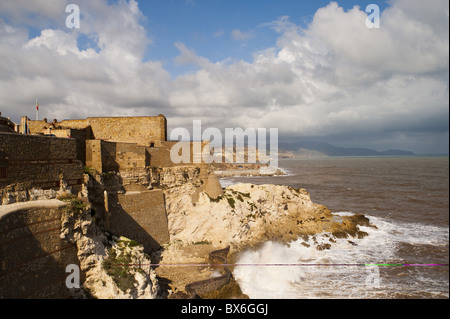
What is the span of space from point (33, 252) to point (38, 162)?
168 inches

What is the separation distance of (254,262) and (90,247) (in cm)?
1374

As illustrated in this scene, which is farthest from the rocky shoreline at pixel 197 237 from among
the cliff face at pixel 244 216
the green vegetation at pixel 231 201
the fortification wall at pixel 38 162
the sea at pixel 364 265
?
the fortification wall at pixel 38 162

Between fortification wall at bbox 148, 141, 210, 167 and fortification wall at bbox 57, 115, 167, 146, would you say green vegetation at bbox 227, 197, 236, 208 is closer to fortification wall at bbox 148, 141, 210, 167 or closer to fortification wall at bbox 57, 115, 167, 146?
fortification wall at bbox 148, 141, 210, 167

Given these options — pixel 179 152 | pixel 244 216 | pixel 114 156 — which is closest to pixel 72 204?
pixel 114 156

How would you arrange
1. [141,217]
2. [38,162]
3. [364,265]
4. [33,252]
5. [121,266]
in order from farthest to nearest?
[364,265], [141,217], [121,266], [38,162], [33,252]

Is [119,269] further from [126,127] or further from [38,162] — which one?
[126,127]

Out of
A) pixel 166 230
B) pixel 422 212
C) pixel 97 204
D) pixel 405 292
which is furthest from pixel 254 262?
pixel 422 212

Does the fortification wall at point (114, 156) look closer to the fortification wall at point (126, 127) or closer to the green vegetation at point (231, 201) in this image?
the fortification wall at point (126, 127)

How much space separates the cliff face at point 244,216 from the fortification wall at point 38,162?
895 centimetres

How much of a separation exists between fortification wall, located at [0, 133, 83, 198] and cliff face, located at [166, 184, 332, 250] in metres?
8.95

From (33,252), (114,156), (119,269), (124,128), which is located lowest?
(119,269)

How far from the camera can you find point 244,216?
24688 millimetres

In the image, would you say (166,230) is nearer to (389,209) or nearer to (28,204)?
(28,204)

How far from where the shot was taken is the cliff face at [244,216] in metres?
21.5
